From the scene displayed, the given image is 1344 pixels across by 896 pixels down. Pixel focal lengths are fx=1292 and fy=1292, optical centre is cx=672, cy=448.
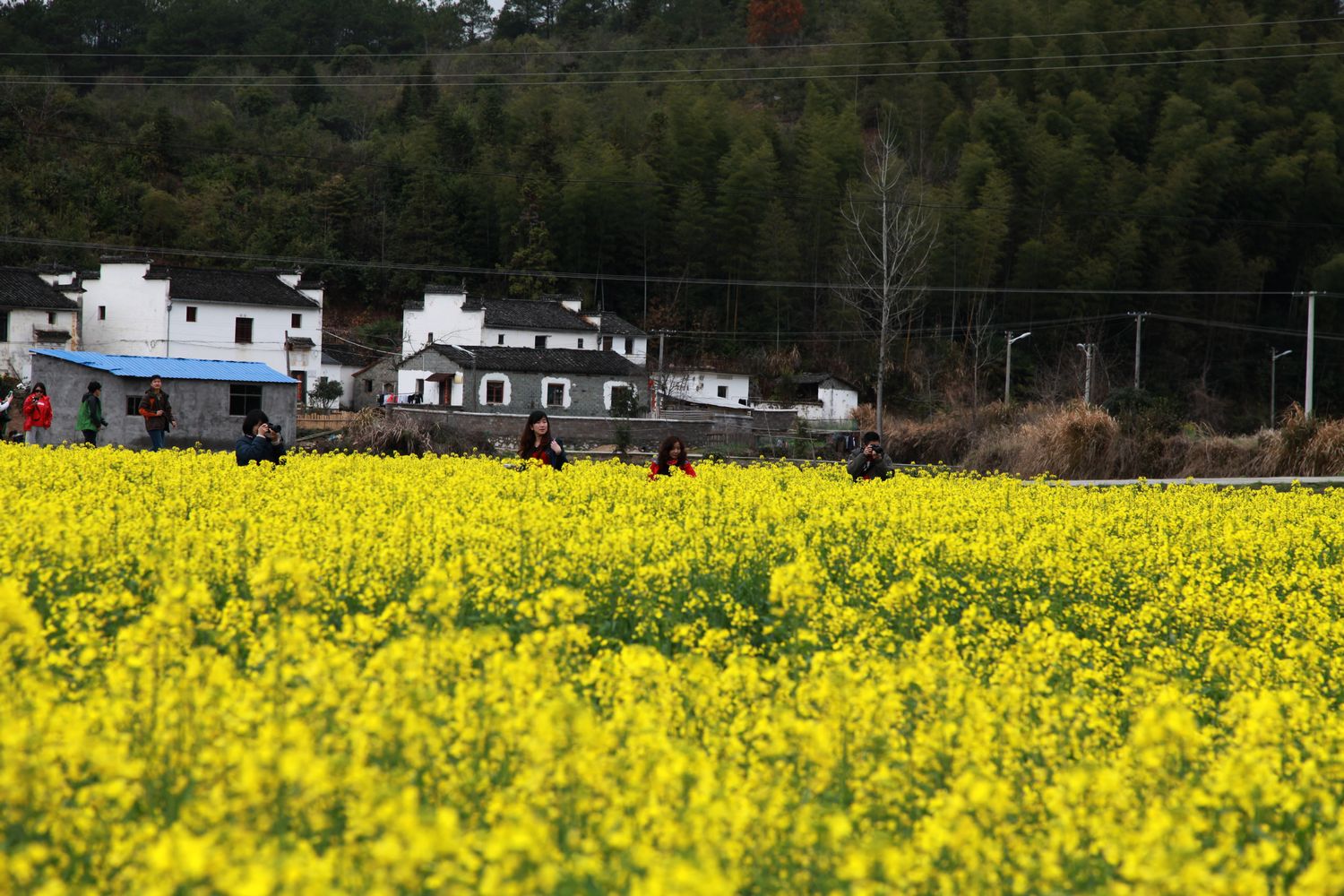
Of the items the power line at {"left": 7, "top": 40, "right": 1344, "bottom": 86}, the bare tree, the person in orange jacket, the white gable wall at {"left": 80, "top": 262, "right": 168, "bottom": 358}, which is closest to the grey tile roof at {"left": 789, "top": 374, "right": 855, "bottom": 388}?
the bare tree

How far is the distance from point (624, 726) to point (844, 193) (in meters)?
58.3

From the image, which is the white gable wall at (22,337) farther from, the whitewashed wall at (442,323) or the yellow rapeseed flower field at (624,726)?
the yellow rapeseed flower field at (624,726)

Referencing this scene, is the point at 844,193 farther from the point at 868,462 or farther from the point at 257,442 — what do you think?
the point at 257,442

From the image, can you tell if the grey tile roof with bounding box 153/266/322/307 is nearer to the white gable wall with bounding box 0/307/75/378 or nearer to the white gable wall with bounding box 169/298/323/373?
the white gable wall with bounding box 169/298/323/373

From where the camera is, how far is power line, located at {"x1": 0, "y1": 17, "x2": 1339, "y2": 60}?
70500 mm

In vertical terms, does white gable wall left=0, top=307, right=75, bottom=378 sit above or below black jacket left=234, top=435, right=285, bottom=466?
above

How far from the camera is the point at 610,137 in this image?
67.2 meters

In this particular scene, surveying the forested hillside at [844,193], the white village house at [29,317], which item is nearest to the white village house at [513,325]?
the forested hillside at [844,193]

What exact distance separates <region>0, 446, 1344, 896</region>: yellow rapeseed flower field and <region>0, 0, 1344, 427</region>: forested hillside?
43142 millimetres

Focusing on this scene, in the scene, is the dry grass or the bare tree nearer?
the dry grass

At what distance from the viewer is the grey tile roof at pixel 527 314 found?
52.2 metres

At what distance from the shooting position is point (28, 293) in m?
46.2

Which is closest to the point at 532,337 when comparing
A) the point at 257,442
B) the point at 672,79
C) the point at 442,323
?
the point at 442,323

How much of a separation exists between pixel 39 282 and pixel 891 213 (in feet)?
101
